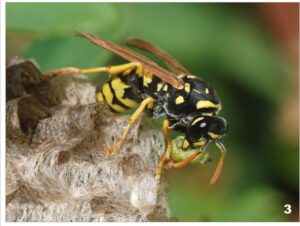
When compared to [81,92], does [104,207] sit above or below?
below

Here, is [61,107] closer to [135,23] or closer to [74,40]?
[74,40]

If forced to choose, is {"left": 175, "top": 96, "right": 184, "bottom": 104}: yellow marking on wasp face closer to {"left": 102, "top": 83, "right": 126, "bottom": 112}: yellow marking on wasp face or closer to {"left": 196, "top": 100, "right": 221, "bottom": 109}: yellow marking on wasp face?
{"left": 196, "top": 100, "right": 221, "bottom": 109}: yellow marking on wasp face

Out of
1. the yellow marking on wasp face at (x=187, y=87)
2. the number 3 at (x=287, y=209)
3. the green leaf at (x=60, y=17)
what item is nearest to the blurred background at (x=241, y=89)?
the number 3 at (x=287, y=209)

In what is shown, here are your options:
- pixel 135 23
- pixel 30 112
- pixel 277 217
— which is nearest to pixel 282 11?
pixel 135 23

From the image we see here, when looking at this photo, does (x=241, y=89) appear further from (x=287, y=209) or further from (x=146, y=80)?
(x=146, y=80)

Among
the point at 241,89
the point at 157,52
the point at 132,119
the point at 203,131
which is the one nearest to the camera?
the point at 132,119

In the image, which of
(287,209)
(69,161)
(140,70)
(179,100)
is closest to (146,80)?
(140,70)

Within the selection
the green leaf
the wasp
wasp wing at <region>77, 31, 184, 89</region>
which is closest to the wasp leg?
the wasp
